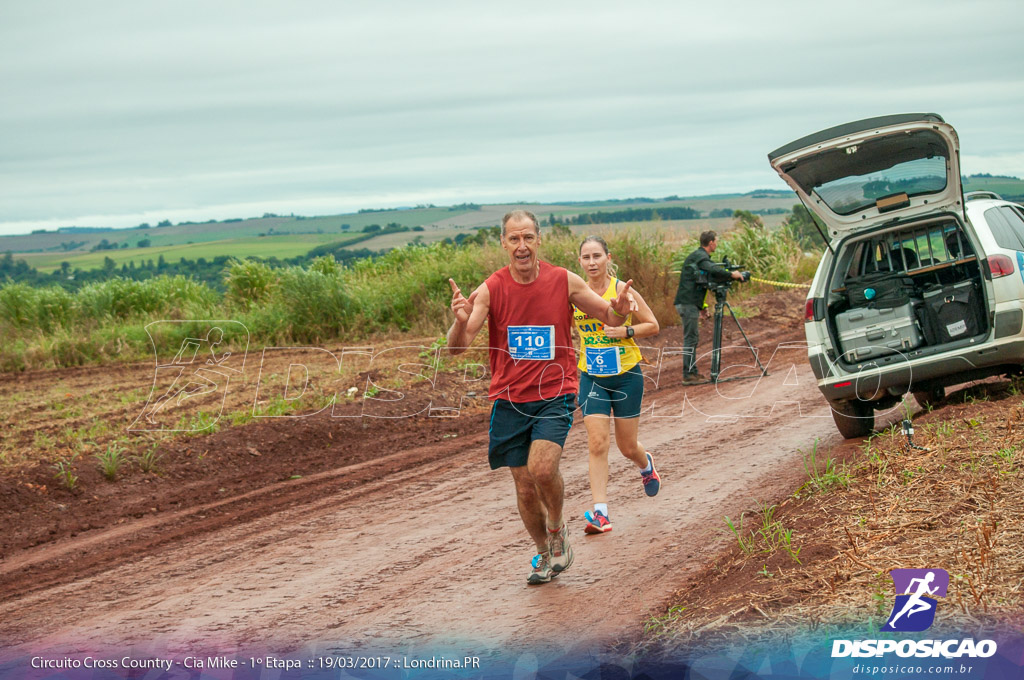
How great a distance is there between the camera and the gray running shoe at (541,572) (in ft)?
20.3

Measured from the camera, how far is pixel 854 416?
903 cm

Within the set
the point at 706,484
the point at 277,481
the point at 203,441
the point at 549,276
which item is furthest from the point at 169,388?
the point at 549,276

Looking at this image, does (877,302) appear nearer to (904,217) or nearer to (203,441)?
(904,217)

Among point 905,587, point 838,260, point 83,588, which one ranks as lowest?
point 83,588

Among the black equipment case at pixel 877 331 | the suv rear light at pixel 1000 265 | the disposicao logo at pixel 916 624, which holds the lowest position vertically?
the disposicao logo at pixel 916 624

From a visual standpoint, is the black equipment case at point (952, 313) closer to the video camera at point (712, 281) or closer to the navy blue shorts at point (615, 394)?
the navy blue shorts at point (615, 394)

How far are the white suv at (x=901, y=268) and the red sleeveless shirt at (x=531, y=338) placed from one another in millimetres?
3779

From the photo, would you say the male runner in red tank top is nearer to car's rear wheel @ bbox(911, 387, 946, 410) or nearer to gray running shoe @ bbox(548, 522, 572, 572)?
gray running shoe @ bbox(548, 522, 572, 572)

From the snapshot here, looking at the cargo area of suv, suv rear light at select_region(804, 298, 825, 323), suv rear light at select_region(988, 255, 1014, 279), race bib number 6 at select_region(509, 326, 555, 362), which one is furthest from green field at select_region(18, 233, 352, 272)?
race bib number 6 at select_region(509, 326, 555, 362)

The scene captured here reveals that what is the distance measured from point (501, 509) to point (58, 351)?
14591mm

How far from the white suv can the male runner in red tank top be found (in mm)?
3775

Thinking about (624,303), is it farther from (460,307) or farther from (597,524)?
(597,524)

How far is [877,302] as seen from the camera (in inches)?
368

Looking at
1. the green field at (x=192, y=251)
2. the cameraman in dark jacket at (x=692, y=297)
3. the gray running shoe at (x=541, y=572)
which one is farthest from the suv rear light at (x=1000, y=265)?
the green field at (x=192, y=251)
